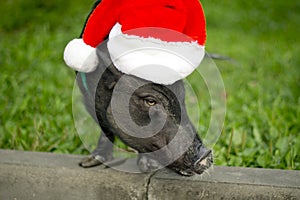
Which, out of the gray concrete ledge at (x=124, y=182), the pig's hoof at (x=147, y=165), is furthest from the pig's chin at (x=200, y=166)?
the pig's hoof at (x=147, y=165)

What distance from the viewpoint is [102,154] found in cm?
284

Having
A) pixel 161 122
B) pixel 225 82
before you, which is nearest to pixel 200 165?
pixel 161 122

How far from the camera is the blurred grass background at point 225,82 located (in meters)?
3.41

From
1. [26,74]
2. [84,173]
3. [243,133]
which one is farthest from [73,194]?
[26,74]

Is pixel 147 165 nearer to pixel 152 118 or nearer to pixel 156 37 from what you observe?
pixel 152 118

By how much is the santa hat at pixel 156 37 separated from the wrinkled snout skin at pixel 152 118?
0.08 m

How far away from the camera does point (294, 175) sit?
2.62 meters

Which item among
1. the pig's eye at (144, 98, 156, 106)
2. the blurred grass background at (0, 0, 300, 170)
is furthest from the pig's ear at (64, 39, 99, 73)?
the blurred grass background at (0, 0, 300, 170)

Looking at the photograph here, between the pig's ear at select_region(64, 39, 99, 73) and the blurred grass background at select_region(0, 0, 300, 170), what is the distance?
43.3 inches

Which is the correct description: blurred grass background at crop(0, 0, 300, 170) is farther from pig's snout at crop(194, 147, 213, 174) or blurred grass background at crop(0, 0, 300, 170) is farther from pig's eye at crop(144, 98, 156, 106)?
pig's eye at crop(144, 98, 156, 106)

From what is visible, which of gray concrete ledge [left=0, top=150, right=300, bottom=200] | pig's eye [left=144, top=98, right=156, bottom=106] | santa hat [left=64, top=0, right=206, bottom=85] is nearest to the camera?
santa hat [left=64, top=0, right=206, bottom=85]

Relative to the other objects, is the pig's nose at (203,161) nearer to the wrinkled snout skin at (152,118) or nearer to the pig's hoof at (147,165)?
the wrinkled snout skin at (152,118)

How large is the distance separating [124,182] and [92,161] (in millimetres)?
258

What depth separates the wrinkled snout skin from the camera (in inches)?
87.1
